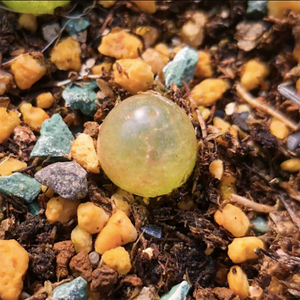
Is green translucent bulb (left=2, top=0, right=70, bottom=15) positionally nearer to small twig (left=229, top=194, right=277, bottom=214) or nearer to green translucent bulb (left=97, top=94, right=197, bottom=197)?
green translucent bulb (left=97, top=94, right=197, bottom=197)

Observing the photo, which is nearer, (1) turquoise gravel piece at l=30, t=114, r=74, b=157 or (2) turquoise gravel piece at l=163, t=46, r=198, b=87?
(1) turquoise gravel piece at l=30, t=114, r=74, b=157

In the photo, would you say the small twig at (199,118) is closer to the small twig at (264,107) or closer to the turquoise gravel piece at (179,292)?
the small twig at (264,107)

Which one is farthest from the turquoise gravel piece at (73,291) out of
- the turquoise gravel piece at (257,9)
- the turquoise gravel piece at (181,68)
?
the turquoise gravel piece at (257,9)

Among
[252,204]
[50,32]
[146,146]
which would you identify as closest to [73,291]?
[146,146]

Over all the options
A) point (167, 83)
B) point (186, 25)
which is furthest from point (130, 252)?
point (186, 25)

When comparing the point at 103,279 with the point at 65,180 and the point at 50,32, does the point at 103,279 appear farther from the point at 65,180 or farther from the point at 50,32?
the point at 50,32

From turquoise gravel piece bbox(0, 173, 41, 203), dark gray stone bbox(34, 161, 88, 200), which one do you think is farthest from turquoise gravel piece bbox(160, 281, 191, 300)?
turquoise gravel piece bbox(0, 173, 41, 203)

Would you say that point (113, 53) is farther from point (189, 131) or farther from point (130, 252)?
point (130, 252)

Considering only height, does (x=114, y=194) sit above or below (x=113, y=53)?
below
